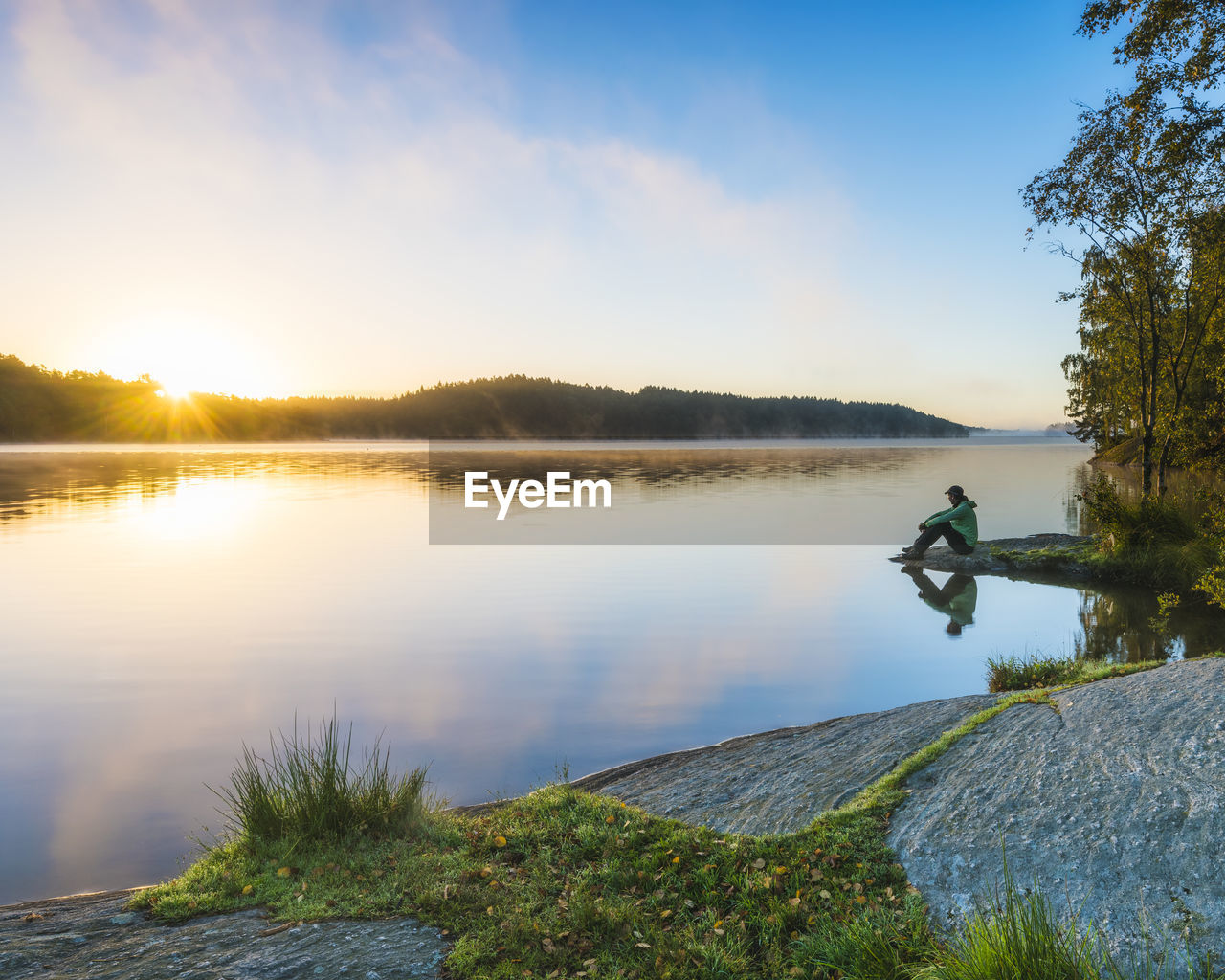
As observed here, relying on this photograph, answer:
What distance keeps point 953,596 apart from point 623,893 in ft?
47.9

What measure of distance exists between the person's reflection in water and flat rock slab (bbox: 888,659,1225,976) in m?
8.53

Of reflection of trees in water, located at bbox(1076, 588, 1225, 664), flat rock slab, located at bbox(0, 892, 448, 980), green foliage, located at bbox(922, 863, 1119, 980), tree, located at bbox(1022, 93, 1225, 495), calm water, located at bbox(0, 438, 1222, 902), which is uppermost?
tree, located at bbox(1022, 93, 1225, 495)

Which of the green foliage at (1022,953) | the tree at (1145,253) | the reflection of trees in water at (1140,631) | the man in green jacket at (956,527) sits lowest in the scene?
the reflection of trees in water at (1140,631)

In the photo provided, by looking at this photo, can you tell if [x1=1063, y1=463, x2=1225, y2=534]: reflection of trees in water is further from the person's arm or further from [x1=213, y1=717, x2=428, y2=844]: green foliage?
[x1=213, y1=717, x2=428, y2=844]: green foliage

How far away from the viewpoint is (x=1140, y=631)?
542 inches

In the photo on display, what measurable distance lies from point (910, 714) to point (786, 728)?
4.81 feet

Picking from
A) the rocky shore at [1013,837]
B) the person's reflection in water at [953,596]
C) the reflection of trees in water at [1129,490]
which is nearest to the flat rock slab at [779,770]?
the rocky shore at [1013,837]

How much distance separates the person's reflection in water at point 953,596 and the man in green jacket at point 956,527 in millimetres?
1036

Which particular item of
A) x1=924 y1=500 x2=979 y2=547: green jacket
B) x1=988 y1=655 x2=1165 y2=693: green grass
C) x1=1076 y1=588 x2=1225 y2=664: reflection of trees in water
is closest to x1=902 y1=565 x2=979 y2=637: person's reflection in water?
x1=924 y1=500 x2=979 y2=547: green jacket

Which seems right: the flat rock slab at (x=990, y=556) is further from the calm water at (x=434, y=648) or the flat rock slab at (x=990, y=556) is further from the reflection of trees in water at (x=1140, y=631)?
the reflection of trees in water at (x=1140, y=631)

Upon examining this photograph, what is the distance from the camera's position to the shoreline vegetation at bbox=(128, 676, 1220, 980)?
410 centimetres

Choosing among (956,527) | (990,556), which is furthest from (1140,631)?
(956,527)

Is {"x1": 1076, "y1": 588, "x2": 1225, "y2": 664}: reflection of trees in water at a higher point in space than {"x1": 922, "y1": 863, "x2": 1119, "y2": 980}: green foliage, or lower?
lower

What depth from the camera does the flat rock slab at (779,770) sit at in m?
6.46
